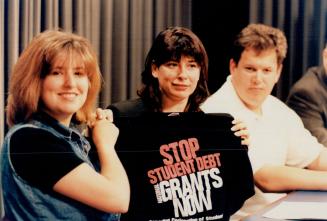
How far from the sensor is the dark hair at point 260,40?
54.3 inches

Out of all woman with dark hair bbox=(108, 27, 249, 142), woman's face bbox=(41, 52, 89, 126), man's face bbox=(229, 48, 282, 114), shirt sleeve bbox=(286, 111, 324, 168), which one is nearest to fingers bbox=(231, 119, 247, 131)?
woman with dark hair bbox=(108, 27, 249, 142)

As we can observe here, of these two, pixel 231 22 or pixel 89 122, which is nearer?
pixel 89 122

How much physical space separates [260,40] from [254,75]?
0.31 feet

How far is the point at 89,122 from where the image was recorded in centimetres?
118

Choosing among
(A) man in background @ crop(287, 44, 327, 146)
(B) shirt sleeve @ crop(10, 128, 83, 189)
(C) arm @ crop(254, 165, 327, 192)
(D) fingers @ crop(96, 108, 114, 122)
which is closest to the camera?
(B) shirt sleeve @ crop(10, 128, 83, 189)

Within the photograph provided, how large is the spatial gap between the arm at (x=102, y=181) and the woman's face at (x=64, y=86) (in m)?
0.10

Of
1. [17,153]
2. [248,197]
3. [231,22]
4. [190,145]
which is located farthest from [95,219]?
[231,22]

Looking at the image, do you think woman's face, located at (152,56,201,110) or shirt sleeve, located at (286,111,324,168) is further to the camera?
shirt sleeve, located at (286,111,324,168)

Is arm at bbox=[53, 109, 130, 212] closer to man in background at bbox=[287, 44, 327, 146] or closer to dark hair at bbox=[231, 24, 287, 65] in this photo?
dark hair at bbox=[231, 24, 287, 65]

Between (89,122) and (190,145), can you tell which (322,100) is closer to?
(190,145)

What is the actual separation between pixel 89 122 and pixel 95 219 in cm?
22

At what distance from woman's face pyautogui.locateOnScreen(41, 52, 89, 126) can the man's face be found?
1.55ft

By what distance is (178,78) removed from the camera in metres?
1.29

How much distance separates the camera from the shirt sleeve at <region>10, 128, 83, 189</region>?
3.25 ft
